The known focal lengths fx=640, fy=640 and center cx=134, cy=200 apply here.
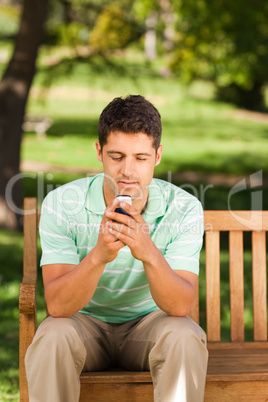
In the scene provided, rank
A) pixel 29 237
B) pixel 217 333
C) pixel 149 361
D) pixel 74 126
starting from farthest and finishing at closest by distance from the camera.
→ pixel 74 126, pixel 217 333, pixel 29 237, pixel 149 361

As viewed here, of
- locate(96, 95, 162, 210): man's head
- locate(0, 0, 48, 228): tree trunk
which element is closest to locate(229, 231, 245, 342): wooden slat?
locate(96, 95, 162, 210): man's head

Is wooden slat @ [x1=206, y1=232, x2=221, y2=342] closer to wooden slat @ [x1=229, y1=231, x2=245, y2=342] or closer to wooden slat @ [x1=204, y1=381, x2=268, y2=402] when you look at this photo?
wooden slat @ [x1=229, y1=231, x2=245, y2=342]

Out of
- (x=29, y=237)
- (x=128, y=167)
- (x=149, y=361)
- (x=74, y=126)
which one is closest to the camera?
(x=149, y=361)

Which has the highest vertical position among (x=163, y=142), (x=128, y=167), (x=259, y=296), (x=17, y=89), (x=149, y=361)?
(x=163, y=142)

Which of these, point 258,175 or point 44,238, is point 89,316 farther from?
point 258,175

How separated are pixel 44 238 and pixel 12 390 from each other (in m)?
1.68

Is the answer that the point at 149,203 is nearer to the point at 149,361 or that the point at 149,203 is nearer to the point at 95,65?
the point at 149,361

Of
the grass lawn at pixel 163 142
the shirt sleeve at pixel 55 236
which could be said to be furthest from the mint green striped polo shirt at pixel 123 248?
the grass lawn at pixel 163 142

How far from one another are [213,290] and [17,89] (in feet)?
17.8

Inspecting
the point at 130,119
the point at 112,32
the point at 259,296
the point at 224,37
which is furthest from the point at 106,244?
the point at 224,37

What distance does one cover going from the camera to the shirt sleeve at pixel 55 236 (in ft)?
9.31

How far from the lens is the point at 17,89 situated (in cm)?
818

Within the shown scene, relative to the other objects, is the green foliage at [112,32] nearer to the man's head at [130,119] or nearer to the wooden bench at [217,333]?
the wooden bench at [217,333]

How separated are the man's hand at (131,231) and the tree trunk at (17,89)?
590 centimetres
